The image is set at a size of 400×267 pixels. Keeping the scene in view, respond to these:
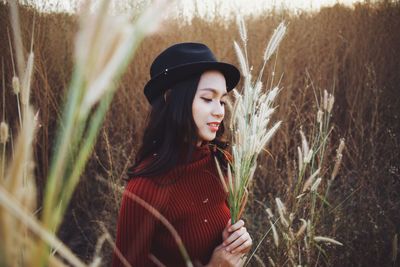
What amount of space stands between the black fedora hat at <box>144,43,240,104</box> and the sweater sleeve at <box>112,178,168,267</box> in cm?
39

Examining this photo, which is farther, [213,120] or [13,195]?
[213,120]

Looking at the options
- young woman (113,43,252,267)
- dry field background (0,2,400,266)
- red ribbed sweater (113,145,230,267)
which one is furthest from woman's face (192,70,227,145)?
dry field background (0,2,400,266)

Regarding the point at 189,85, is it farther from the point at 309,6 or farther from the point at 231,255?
the point at 309,6

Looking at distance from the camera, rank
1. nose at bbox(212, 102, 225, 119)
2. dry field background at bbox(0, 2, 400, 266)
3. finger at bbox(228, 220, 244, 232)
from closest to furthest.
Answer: finger at bbox(228, 220, 244, 232) < nose at bbox(212, 102, 225, 119) < dry field background at bbox(0, 2, 400, 266)

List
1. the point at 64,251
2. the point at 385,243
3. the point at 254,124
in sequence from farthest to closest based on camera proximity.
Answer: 1. the point at 385,243
2. the point at 254,124
3. the point at 64,251

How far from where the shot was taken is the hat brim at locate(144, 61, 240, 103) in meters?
1.21

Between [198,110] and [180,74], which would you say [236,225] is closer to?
[198,110]

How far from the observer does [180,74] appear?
1.23 metres

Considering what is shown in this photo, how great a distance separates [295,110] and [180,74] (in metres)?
2.00

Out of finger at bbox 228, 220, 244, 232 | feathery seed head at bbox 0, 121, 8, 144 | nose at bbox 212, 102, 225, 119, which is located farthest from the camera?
nose at bbox 212, 102, 225, 119

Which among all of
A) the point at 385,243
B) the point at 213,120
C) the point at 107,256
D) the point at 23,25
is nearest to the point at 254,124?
the point at 213,120

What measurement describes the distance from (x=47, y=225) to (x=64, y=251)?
3cm

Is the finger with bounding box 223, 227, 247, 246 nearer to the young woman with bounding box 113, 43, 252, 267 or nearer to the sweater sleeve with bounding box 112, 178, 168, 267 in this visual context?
the young woman with bounding box 113, 43, 252, 267

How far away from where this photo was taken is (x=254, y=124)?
93 centimetres
